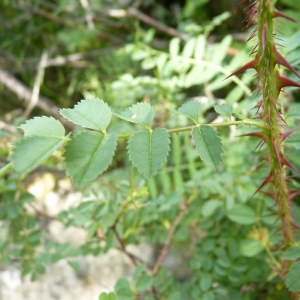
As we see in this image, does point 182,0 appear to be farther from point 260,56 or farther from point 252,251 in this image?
point 260,56

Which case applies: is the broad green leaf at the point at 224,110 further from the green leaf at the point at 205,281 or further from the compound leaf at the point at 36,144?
the green leaf at the point at 205,281

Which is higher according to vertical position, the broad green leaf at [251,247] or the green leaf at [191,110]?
the green leaf at [191,110]

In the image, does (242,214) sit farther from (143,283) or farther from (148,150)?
(148,150)

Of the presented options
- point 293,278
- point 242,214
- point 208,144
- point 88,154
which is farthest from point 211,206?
point 88,154

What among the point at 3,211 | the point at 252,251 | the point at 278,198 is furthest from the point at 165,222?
the point at 278,198

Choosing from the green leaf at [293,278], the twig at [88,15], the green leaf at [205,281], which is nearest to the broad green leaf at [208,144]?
the green leaf at [293,278]
